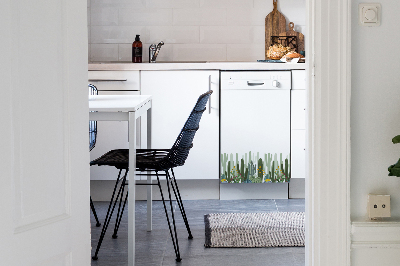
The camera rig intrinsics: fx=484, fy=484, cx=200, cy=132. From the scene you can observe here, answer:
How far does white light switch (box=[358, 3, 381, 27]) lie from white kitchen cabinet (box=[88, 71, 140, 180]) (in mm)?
2342

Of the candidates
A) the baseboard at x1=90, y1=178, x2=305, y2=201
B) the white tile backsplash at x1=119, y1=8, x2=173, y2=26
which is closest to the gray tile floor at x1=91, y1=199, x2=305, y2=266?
the baseboard at x1=90, y1=178, x2=305, y2=201

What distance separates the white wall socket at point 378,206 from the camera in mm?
1660

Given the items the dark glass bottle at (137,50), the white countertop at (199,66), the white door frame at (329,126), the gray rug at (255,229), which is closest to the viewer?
the white door frame at (329,126)

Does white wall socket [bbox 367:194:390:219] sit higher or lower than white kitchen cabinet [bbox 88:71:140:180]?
lower

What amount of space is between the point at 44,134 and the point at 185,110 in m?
2.50

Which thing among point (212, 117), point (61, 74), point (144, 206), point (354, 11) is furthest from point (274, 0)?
point (61, 74)

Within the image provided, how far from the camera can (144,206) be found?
12.0 ft

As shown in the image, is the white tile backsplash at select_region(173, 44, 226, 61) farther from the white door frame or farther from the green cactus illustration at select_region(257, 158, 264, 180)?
the white door frame

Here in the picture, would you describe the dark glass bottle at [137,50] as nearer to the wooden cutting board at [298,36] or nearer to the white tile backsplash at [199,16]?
the white tile backsplash at [199,16]

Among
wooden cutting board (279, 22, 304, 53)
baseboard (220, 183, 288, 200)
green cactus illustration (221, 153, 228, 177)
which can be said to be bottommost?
baseboard (220, 183, 288, 200)

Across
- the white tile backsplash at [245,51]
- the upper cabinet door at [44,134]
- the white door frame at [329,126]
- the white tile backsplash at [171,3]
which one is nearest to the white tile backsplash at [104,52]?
the white tile backsplash at [171,3]

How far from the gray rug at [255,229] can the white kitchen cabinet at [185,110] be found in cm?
53

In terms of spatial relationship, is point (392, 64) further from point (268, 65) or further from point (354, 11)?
point (268, 65)

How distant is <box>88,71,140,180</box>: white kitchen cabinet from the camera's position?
372cm
